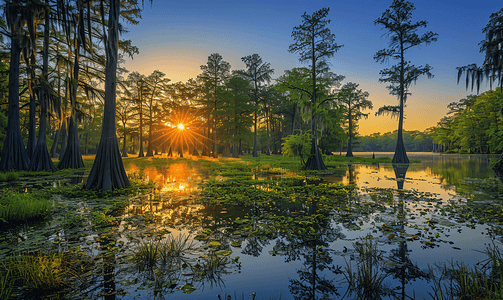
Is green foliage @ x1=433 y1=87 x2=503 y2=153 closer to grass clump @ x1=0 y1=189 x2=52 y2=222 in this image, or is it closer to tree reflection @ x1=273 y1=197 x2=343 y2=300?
tree reflection @ x1=273 y1=197 x2=343 y2=300

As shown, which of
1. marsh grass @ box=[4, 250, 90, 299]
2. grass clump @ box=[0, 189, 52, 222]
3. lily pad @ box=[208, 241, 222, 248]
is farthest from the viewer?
grass clump @ box=[0, 189, 52, 222]

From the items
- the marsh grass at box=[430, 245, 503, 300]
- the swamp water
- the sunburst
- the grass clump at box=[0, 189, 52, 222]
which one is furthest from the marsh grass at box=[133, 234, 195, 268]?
the sunburst

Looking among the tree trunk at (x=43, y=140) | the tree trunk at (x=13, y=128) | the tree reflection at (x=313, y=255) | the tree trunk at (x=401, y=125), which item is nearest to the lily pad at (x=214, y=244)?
Answer: the tree reflection at (x=313, y=255)

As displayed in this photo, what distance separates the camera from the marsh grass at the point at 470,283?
230cm

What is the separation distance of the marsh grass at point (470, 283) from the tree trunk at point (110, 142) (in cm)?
1077

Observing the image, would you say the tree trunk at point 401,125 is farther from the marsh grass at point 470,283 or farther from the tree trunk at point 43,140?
the tree trunk at point 43,140

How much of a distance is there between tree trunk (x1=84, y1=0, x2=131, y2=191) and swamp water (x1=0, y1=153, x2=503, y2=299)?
1.87 metres

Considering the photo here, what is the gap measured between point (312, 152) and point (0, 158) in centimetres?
2527

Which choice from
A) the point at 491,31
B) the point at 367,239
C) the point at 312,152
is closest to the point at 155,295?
the point at 367,239

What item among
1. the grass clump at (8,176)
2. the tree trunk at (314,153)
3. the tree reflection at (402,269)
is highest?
the tree trunk at (314,153)

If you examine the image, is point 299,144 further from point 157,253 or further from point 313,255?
point 157,253

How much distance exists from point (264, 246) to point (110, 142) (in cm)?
877

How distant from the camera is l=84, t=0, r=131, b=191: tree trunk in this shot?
9008 millimetres

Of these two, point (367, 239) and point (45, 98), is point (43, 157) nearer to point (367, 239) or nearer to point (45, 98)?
point (45, 98)
